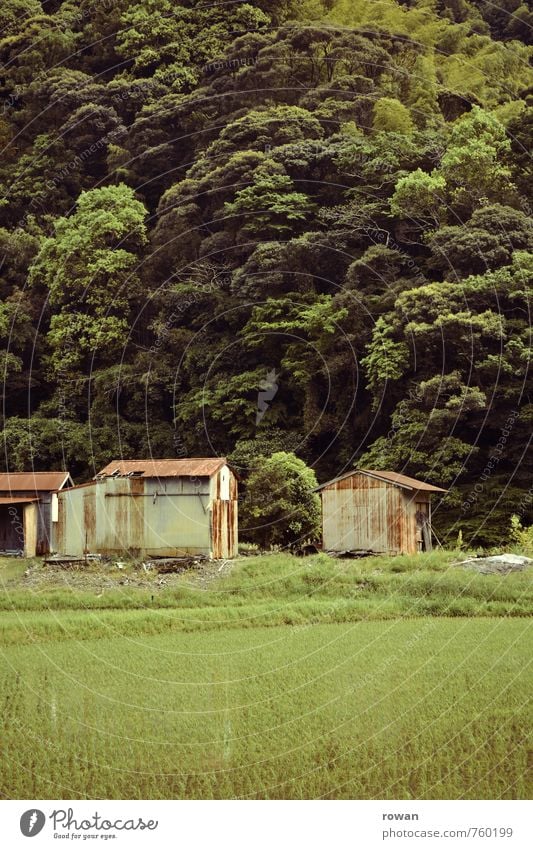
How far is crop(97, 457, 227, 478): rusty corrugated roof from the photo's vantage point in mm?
36375

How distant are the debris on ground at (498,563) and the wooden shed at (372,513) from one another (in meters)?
5.74

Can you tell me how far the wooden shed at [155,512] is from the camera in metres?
36.2

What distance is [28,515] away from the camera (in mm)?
39438

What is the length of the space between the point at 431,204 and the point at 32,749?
41.0 meters

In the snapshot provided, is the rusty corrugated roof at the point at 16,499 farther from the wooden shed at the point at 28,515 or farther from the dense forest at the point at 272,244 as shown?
the dense forest at the point at 272,244

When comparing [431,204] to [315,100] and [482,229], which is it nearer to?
[482,229]

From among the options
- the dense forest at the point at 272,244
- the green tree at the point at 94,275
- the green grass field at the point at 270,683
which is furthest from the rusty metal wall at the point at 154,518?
the green tree at the point at 94,275

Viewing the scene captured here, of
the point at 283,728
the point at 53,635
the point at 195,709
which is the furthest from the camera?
the point at 53,635

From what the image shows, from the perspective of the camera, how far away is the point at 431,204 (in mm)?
51344

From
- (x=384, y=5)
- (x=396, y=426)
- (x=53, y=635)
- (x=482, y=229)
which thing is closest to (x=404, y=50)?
(x=384, y=5)

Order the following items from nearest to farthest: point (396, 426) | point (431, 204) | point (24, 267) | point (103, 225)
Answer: point (396, 426) < point (431, 204) < point (103, 225) < point (24, 267)

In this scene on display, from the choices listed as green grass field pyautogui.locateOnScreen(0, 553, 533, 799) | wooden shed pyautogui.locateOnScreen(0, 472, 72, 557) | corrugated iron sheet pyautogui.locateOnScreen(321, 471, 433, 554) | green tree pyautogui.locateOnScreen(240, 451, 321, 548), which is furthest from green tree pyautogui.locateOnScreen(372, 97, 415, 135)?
green grass field pyautogui.locateOnScreen(0, 553, 533, 799)
